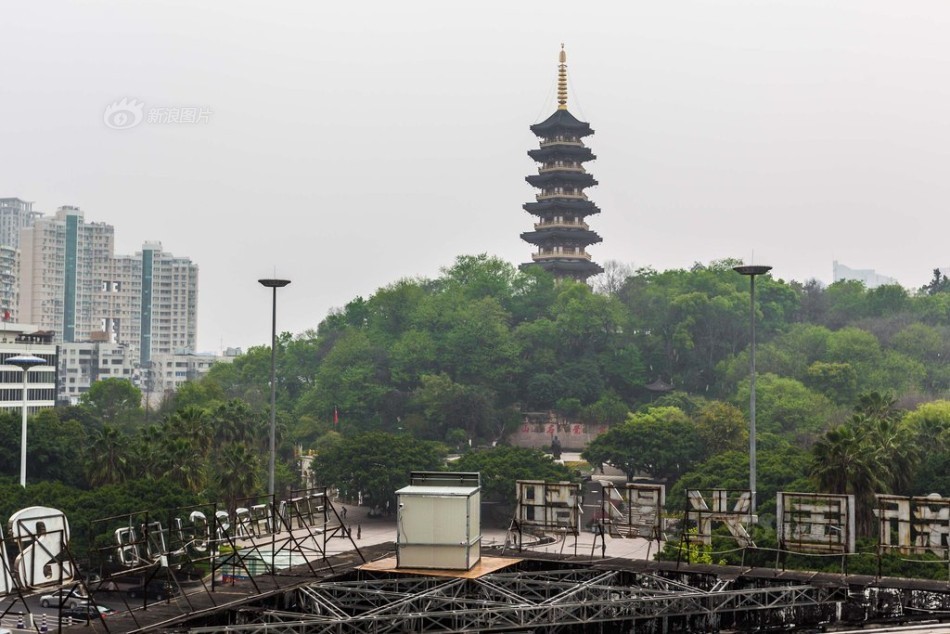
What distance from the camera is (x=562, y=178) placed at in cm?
15025

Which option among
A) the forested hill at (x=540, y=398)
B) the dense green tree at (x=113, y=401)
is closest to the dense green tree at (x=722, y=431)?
the forested hill at (x=540, y=398)

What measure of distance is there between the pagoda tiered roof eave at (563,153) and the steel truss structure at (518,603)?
117 meters

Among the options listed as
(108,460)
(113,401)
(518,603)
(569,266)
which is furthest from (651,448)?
(113,401)

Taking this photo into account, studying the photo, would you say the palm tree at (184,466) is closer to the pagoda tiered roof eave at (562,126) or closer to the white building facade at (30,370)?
the white building facade at (30,370)

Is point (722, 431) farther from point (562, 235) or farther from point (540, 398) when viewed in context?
point (562, 235)

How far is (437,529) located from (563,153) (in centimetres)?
11843

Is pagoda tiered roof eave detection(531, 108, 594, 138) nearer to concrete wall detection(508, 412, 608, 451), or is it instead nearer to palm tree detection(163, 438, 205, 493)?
concrete wall detection(508, 412, 608, 451)

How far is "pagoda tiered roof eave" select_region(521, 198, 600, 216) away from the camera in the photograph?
14975cm

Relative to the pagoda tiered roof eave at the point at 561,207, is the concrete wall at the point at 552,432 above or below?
below

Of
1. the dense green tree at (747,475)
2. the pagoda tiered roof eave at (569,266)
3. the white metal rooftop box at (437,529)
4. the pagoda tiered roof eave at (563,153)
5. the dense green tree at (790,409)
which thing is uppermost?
the pagoda tiered roof eave at (563,153)

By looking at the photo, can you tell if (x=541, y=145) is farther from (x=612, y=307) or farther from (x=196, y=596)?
(x=196, y=596)

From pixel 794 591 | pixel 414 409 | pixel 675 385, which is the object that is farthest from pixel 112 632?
pixel 675 385

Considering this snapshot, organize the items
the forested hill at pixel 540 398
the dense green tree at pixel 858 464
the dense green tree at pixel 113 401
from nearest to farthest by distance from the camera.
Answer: the dense green tree at pixel 858 464 < the forested hill at pixel 540 398 < the dense green tree at pixel 113 401

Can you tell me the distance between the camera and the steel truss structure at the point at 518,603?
102 ft
